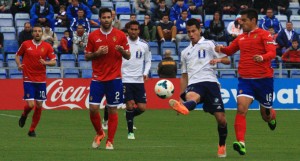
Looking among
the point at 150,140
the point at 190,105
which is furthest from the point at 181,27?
the point at 190,105

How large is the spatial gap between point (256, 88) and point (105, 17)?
2.83 m

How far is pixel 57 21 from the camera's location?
3584 cm

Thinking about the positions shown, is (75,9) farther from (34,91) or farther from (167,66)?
(34,91)

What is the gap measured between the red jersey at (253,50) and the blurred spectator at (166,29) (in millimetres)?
19511

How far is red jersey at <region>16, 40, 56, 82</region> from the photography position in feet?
70.0

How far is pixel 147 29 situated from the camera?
3528 cm

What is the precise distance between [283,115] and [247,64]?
565 inches

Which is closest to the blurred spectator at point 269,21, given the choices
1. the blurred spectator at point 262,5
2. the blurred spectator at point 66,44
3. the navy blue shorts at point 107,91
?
the blurred spectator at point 262,5

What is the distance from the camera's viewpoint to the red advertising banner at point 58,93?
31.9 metres

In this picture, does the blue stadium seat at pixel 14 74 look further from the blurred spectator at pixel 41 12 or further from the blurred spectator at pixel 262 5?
the blurred spectator at pixel 262 5

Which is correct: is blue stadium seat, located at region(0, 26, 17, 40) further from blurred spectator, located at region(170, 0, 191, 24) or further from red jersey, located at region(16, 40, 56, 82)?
red jersey, located at region(16, 40, 56, 82)

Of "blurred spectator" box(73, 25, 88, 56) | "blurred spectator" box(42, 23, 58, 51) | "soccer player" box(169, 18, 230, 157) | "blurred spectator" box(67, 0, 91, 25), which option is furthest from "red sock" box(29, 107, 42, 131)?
"blurred spectator" box(67, 0, 91, 25)

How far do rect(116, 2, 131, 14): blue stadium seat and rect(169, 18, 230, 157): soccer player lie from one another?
21.7 metres

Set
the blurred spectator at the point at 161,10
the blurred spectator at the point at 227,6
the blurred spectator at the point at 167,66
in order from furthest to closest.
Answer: the blurred spectator at the point at 227,6 < the blurred spectator at the point at 161,10 < the blurred spectator at the point at 167,66
